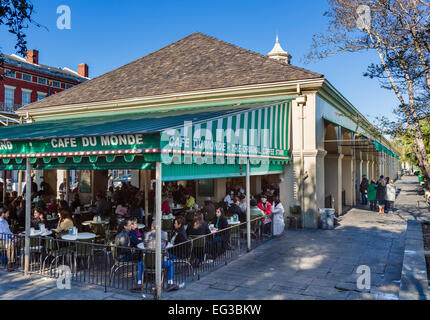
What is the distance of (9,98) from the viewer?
34.5 metres

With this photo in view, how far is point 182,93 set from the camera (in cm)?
1620

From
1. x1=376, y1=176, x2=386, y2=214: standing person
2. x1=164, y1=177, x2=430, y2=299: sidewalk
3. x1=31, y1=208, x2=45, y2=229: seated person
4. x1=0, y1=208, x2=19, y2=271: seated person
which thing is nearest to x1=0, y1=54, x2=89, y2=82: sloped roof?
x1=31, y1=208, x2=45, y2=229: seated person

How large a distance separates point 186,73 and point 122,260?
40.2 feet

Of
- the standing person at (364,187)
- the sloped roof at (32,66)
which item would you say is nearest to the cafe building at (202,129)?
the standing person at (364,187)

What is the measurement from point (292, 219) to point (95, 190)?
12.1 metres

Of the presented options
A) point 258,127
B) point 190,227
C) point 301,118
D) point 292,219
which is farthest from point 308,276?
point 301,118

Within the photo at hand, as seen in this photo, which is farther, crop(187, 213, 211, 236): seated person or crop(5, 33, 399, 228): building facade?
crop(5, 33, 399, 228): building facade

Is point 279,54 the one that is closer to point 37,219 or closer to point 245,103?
point 245,103

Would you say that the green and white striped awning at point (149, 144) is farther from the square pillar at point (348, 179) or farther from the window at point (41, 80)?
the window at point (41, 80)

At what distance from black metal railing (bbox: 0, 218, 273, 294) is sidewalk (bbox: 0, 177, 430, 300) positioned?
0.37 meters

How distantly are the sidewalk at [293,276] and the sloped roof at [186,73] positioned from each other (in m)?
6.82

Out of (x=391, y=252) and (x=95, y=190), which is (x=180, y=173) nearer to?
(x=391, y=252)

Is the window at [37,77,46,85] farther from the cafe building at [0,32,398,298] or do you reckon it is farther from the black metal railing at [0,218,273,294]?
the black metal railing at [0,218,273,294]

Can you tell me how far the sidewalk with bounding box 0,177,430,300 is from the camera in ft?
22.8
